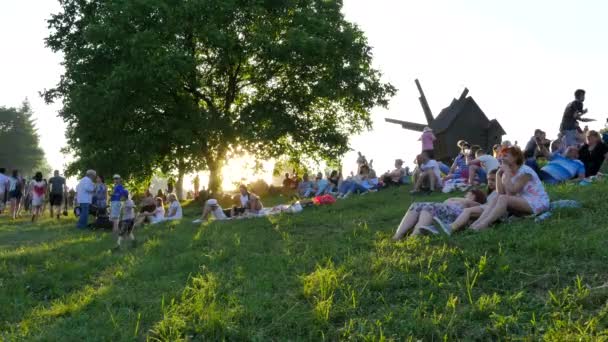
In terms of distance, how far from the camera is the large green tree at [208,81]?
851 inches

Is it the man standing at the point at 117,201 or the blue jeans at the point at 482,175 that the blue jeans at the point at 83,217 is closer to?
the man standing at the point at 117,201

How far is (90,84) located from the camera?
74.1 feet

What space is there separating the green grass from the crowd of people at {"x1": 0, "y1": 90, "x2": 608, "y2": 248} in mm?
540

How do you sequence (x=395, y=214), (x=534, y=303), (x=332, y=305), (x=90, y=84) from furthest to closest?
1. (x=90, y=84)
2. (x=395, y=214)
3. (x=332, y=305)
4. (x=534, y=303)

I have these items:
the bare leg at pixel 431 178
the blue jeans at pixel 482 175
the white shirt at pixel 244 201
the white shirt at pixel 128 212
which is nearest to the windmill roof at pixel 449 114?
the bare leg at pixel 431 178

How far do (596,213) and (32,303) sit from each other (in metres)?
7.59

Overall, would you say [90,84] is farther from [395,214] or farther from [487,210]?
[487,210]

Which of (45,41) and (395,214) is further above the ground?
(45,41)

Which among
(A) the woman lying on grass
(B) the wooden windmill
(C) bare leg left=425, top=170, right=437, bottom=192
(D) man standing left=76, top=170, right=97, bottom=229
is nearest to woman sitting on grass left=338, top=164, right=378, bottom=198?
(C) bare leg left=425, top=170, right=437, bottom=192

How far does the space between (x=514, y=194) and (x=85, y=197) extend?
1241cm

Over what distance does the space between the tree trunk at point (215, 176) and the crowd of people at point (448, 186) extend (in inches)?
149

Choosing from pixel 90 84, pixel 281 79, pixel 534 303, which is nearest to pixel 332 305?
pixel 534 303

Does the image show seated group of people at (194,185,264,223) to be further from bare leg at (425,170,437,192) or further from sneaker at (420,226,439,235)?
sneaker at (420,226,439,235)

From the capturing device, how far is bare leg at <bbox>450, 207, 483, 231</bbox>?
8.30 meters
